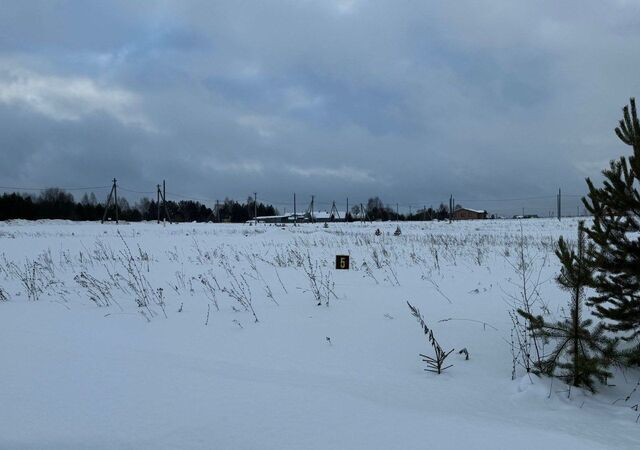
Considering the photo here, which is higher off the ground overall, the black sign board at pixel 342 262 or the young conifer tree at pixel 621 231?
the young conifer tree at pixel 621 231

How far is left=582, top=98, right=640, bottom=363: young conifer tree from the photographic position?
3.31m

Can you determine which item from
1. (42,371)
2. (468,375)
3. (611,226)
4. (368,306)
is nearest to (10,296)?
(42,371)

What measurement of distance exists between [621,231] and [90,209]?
87.2m

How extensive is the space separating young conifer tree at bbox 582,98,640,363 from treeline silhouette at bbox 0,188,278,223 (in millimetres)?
75517

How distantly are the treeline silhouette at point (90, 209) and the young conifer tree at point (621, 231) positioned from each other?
248 ft

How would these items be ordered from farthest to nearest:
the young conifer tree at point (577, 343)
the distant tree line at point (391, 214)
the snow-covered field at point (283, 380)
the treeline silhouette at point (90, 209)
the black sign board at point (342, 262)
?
1. the distant tree line at point (391, 214)
2. the treeline silhouette at point (90, 209)
3. the black sign board at point (342, 262)
4. the young conifer tree at point (577, 343)
5. the snow-covered field at point (283, 380)

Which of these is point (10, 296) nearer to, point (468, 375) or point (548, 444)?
point (468, 375)

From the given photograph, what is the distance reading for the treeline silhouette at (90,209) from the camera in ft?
209

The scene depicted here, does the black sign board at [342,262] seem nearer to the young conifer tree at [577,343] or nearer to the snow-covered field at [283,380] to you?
the snow-covered field at [283,380]

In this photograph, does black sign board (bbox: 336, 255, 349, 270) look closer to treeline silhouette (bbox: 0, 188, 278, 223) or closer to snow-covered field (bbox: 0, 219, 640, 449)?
snow-covered field (bbox: 0, 219, 640, 449)

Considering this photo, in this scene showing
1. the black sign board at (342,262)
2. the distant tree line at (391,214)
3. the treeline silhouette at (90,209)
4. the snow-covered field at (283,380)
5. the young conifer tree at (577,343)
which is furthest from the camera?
the distant tree line at (391,214)

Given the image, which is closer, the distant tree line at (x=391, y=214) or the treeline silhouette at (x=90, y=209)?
the treeline silhouette at (x=90, y=209)

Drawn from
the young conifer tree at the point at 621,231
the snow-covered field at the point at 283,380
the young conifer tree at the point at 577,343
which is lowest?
the snow-covered field at the point at 283,380

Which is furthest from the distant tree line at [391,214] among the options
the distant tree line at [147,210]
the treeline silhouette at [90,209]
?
the treeline silhouette at [90,209]
